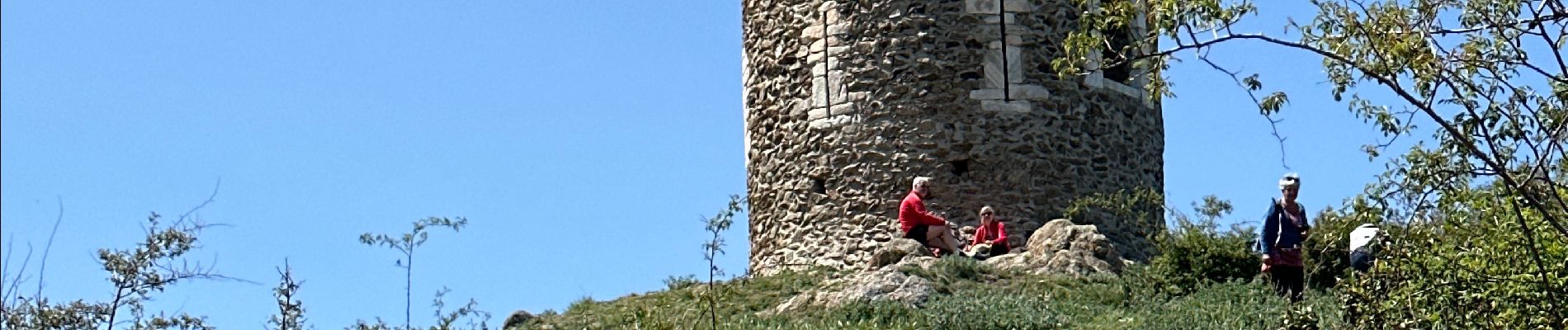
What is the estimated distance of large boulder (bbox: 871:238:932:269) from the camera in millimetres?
17625

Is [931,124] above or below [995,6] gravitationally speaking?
below

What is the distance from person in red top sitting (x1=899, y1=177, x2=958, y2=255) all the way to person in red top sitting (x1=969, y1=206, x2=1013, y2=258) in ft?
0.64

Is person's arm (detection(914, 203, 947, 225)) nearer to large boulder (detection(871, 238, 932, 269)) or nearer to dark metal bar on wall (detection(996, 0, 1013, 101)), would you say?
large boulder (detection(871, 238, 932, 269))

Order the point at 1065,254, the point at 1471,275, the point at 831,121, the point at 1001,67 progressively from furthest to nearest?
the point at 831,121, the point at 1001,67, the point at 1065,254, the point at 1471,275

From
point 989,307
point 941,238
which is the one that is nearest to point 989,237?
point 941,238

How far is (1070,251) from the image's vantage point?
17.5 metres

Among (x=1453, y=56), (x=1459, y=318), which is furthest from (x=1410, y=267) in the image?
(x=1453, y=56)

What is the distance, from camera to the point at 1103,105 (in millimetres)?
19062

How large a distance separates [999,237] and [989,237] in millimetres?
78

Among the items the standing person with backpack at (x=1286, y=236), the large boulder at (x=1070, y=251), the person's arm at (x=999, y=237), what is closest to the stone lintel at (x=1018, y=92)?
the person's arm at (x=999, y=237)

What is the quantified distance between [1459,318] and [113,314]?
6154 mm

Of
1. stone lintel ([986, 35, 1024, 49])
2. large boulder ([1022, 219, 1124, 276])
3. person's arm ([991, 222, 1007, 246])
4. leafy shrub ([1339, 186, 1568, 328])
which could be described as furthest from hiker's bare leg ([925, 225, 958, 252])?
leafy shrub ([1339, 186, 1568, 328])

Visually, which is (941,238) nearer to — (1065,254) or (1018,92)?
(1065,254)

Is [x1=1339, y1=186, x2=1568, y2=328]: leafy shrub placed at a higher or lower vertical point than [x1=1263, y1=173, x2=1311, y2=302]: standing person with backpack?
lower
